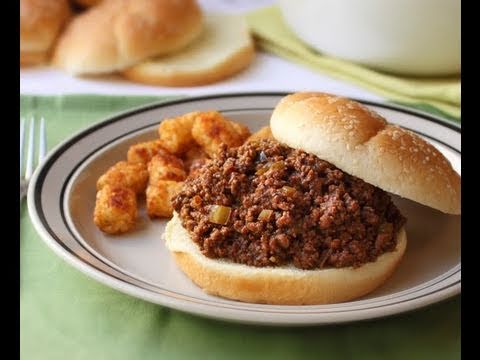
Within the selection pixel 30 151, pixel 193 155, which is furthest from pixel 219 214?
pixel 30 151

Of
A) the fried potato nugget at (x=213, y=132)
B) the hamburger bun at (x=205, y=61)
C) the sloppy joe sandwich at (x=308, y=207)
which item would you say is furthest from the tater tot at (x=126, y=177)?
the hamburger bun at (x=205, y=61)

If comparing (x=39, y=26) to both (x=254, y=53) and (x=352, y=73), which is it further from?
(x=352, y=73)

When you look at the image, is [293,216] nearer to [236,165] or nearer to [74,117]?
[236,165]

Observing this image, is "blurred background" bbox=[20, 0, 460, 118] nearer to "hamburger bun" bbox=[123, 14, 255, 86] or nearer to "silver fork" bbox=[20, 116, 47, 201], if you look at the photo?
"hamburger bun" bbox=[123, 14, 255, 86]

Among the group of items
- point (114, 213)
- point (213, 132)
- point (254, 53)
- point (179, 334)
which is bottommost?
point (179, 334)

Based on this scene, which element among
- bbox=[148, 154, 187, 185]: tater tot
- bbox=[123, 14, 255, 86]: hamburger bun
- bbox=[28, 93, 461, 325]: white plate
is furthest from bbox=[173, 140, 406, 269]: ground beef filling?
bbox=[123, 14, 255, 86]: hamburger bun
